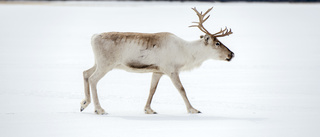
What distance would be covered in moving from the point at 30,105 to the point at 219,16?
16.1 metres

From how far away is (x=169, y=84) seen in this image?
12.2 meters

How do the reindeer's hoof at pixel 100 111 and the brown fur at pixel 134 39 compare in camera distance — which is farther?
the brown fur at pixel 134 39

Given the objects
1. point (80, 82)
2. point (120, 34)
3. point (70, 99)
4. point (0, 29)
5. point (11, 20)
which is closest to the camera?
point (120, 34)

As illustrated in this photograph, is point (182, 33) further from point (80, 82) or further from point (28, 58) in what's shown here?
point (80, 82)

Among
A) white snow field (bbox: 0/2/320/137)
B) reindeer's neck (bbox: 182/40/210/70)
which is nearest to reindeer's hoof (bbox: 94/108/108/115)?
white snow field (bbox: 0/2/320/137)

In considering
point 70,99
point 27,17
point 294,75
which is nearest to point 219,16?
point 27,17

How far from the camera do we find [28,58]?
1600 centimetres

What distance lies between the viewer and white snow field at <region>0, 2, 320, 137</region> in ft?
25.4

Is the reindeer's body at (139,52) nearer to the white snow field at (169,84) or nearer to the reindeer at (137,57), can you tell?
the reindeer at (137,57)

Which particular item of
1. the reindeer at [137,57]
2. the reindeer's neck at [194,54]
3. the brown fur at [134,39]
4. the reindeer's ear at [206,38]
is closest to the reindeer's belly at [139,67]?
the reindeer at [137,57]

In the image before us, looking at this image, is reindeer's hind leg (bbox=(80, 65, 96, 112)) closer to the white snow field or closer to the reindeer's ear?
the white snow field

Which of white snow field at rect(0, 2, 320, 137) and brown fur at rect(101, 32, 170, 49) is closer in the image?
white snow field at rect(0, 2, 320, 137)

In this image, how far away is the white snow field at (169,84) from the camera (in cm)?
774

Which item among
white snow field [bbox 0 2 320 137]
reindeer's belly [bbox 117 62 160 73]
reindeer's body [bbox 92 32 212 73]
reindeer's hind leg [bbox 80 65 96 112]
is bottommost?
white snow field [bbox 0 2 320 137]
